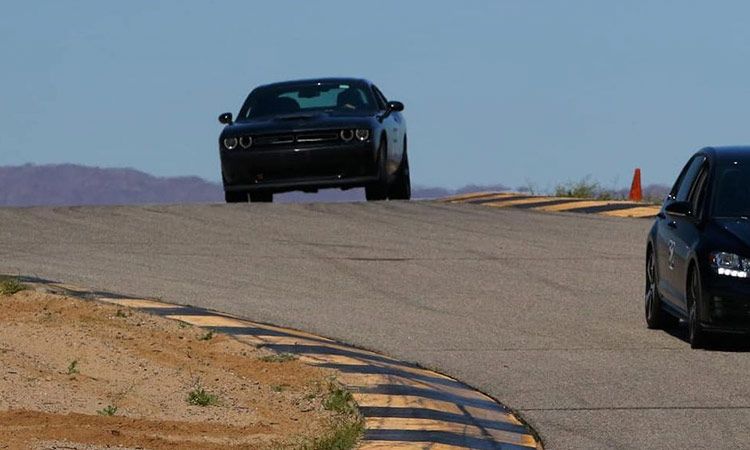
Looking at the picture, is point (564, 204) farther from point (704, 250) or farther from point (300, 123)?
point (704, 250)

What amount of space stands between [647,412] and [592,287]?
6.30m

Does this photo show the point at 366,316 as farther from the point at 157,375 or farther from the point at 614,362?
the point at 157,375

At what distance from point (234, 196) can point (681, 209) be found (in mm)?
12228

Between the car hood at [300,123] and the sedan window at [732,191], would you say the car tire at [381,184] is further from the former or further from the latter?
the sedan window at [732,191]

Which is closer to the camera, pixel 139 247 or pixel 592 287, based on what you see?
pixel 592 287

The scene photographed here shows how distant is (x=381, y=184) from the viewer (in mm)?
24328

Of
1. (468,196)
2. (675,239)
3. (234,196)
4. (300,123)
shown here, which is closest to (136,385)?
(675,239)

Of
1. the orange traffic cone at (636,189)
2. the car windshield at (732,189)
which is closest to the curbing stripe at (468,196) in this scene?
the orange traffic cone at (636,189)

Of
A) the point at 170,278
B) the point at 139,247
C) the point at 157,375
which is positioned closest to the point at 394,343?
the point at 157,375

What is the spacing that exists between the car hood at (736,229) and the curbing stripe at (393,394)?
2.34 m

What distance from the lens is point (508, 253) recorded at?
1869cm

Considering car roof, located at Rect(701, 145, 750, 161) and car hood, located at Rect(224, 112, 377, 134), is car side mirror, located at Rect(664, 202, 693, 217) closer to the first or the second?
car roof, located at Rect(701, 145, 750, 161)

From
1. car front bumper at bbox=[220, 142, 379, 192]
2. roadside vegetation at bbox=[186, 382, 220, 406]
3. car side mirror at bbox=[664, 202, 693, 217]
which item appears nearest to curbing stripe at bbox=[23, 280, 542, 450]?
roadside vegetation at bbox=[186, 382, 220, 406]

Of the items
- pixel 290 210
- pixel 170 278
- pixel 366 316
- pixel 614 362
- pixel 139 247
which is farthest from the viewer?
pixel 290 210
